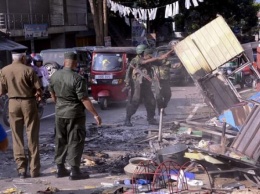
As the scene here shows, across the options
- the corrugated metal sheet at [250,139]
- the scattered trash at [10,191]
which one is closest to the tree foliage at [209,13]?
the corrugated metal sheet at [250,139]

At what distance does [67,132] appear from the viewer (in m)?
7.57

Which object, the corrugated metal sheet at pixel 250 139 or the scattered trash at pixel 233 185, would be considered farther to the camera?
the corrugated metal sheet at pixel 250 139

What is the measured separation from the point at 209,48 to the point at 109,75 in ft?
16.1

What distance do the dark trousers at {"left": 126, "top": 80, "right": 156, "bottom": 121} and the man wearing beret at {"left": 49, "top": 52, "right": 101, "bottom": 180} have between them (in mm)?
4458

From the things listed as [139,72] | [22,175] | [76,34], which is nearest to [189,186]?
[22,175]

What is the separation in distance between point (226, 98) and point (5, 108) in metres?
5.15

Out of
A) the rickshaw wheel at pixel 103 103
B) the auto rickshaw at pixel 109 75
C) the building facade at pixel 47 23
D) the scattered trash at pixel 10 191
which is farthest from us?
the building facade at pixel 47 23

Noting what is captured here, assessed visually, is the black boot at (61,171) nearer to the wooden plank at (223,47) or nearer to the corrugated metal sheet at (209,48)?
the corrugated metal sheet at (209,48)

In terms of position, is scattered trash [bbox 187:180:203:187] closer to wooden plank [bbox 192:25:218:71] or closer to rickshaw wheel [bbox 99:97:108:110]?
wooden plank [bbox 192:25:218:71]

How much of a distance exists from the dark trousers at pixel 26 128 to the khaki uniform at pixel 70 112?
1.22 ft

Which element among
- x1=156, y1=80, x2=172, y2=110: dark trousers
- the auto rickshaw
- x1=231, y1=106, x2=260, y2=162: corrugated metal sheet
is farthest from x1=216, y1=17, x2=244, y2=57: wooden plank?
the auto rickshaw

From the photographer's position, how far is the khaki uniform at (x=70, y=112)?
738 cm

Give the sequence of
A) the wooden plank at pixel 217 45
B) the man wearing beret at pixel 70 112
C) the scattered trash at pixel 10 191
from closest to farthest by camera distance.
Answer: the scattered trash at pixel 10 191 < the man wearing beret at pixel 70 112 < the wooden plank at pixel 217 45

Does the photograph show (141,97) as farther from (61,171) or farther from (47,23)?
(47,23)
